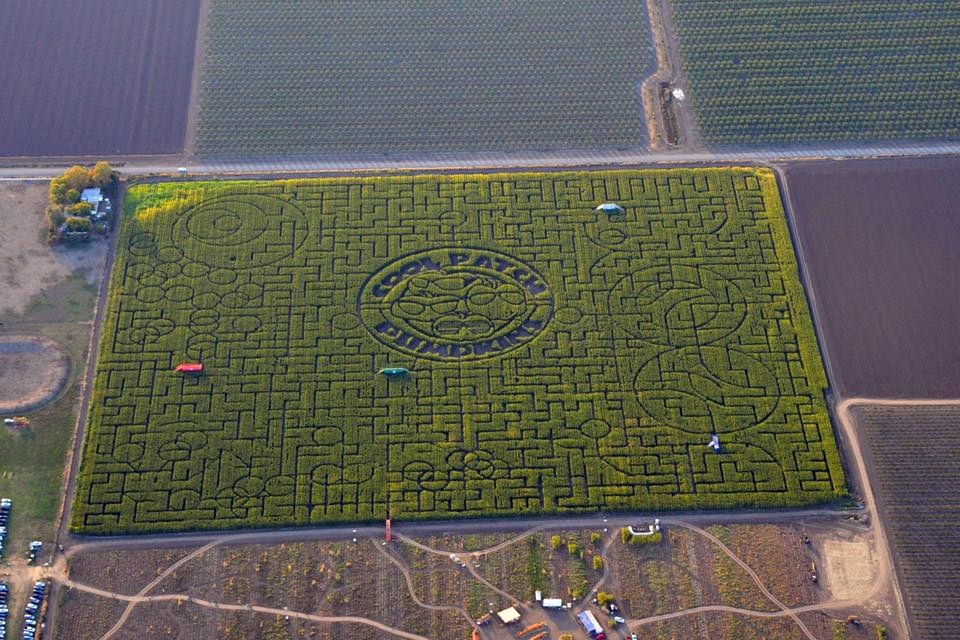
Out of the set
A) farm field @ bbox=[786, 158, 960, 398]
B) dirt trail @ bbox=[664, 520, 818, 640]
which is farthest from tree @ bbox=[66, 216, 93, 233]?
farm field @ bbox=[786, 158, 960, 398]

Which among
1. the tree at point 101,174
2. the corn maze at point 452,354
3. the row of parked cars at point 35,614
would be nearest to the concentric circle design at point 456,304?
the corn maze at point 452,354

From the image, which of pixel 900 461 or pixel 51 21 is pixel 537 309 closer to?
pixel 900 461

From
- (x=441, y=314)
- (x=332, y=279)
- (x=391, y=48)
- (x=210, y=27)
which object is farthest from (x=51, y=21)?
(x=441, y=314)

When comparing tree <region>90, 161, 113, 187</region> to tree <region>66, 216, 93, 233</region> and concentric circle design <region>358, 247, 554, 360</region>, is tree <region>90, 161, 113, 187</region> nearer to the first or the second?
tree <region>66, 216, 93, 233</region>

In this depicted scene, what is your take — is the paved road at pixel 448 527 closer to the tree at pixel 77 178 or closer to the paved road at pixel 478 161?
the tree at pixel 77 178

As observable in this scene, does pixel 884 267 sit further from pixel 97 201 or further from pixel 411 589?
pixel 97 201

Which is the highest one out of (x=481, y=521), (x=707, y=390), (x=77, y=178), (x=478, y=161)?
(x=478, y=161)

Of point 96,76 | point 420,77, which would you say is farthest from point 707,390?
point 96,76
